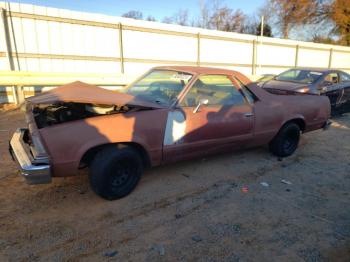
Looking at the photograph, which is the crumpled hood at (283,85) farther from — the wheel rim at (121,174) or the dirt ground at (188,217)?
the wheel rim at (121,174)

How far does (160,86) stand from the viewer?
425 cm

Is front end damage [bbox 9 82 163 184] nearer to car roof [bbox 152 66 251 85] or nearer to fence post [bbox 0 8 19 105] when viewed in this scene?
car roof [bbox 152 66 251 85]

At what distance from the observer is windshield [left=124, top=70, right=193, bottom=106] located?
3.89m

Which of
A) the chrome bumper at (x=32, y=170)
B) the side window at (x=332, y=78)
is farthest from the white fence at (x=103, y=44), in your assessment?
the chrome bumper at (x=32, y=170)

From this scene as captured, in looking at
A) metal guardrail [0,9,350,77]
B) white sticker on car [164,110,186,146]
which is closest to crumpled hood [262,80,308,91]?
metal guardrail [0,9,350,77]

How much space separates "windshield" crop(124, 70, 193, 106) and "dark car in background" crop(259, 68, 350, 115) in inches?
192

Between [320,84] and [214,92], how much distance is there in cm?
548

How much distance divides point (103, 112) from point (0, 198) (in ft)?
5.28

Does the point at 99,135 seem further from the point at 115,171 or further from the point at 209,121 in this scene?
the point at 209,121

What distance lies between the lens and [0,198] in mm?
3398

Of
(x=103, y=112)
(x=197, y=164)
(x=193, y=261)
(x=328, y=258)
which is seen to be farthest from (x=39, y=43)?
(x=328, y=258)

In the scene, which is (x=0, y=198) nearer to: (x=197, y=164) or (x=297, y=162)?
(x=197, y=164)

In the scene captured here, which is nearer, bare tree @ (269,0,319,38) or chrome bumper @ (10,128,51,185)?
chrome bumper @ (10,128,51,185)

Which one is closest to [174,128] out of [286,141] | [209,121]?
[209,121]
